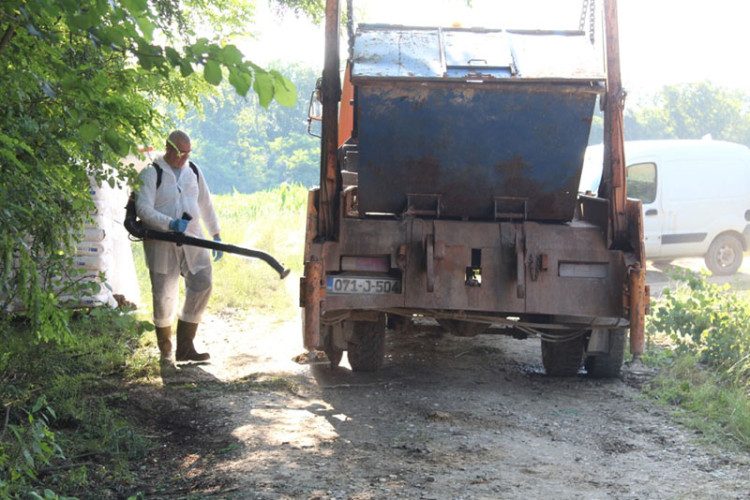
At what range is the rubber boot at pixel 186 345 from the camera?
24.2ft

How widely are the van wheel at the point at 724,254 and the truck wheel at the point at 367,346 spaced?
8375 mm

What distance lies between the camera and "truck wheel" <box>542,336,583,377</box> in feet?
22.1

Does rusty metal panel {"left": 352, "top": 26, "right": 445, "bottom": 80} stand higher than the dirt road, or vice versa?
rusty metal panel {"left": 352, "top": 26, "right": 445, "bottom": 80}

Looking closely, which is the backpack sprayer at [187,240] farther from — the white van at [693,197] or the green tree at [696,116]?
the green tree at [696,116]

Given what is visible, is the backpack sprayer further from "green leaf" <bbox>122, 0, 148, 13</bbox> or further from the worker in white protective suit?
"green leaf" <bbox>122, 0, 148, 13</bbox>

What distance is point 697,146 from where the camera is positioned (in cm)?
1302

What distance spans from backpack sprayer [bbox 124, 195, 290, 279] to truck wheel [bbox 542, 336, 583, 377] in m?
2.14

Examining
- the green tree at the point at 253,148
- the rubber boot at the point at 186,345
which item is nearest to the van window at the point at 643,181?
the rubber boot at the point at 186,345

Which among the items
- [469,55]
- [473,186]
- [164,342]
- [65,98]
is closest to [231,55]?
[65,98]

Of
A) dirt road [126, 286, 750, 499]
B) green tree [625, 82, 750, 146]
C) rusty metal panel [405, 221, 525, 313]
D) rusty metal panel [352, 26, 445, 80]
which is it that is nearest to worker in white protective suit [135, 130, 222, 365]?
dirt road [126, 286, 750, 499]

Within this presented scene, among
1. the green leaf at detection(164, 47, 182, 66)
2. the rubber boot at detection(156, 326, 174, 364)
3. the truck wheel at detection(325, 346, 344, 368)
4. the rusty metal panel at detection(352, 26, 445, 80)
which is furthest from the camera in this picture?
the rubber boot at detection(156, 326, 174, 364)

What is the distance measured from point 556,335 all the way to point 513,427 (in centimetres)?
141

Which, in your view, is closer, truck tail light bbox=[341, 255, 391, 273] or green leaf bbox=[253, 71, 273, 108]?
green leaf bbox=[253, 71, 273, 108]

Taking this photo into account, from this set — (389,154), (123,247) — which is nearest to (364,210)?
(389,154)
